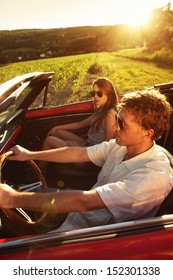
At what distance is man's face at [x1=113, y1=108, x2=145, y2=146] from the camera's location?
243 centimetres

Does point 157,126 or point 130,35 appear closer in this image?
point 157,126

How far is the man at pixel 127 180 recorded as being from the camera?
2.19 meters

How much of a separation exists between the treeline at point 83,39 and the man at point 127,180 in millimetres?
38847

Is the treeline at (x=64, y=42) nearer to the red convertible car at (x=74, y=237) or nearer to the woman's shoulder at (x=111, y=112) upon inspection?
the woman's shoulder at (x=111, y=112)

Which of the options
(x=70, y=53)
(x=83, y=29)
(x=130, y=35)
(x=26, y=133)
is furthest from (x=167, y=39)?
(x=26, y=133)

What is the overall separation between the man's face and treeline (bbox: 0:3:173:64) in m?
38.9

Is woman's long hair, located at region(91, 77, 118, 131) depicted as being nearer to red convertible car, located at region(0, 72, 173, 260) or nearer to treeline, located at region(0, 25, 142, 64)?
red convertible car, located at region(0, 72, 173, 260)

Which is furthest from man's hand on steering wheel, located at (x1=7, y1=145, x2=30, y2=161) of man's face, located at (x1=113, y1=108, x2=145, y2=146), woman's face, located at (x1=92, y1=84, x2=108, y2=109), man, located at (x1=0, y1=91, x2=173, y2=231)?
woman's face, located at (x1=92, y1=84, x2=108, y2=109)

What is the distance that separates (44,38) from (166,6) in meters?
33.9

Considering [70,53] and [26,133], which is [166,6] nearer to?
[70,53]

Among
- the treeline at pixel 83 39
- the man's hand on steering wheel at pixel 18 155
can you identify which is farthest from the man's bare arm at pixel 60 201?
the treeline at pixel 83 39
